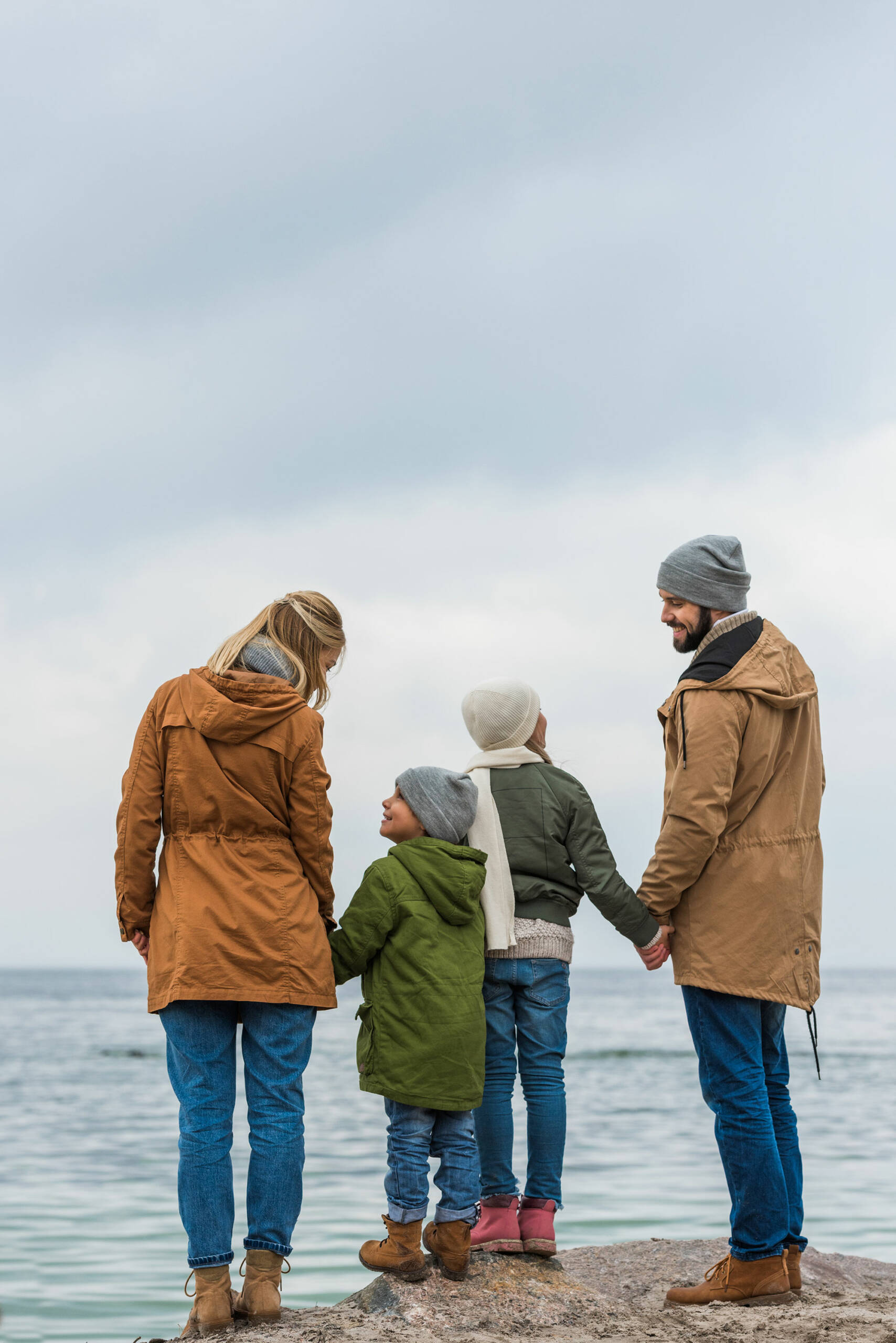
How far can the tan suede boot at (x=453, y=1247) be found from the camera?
11.2 feet

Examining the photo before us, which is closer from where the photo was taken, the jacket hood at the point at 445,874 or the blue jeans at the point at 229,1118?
the blue jeans at the point at 229,1118

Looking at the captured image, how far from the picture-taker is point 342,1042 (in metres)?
28.1

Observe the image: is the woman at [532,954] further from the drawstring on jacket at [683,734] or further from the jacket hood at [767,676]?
the jacket hood at [767,676]

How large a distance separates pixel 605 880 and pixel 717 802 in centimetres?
45

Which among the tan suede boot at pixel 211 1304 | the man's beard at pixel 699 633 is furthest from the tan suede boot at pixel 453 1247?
the man's beard at pixel 699 633

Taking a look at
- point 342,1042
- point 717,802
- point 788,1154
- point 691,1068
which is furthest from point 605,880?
Result: point 342,1042

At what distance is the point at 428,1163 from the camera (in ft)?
11.0

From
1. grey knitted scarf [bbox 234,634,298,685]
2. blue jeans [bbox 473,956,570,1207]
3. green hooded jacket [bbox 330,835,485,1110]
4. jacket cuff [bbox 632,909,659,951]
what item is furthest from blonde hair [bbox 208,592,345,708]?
jacket cuff [bbox 632,909,659,951]

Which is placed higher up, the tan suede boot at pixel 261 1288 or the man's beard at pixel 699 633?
the man's beard at pixel 699 633

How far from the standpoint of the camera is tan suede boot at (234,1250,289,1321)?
10.2 feet

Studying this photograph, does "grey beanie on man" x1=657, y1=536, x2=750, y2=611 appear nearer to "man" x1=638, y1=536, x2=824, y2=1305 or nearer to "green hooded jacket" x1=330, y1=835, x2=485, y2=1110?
"man" x1=638, y1=536, x2=824, y2=1305

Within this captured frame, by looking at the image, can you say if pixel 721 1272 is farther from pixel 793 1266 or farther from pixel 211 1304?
pixel 211 1304

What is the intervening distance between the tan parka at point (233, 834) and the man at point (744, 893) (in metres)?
1.12

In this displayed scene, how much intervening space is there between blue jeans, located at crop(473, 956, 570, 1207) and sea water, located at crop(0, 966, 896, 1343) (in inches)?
91.8
